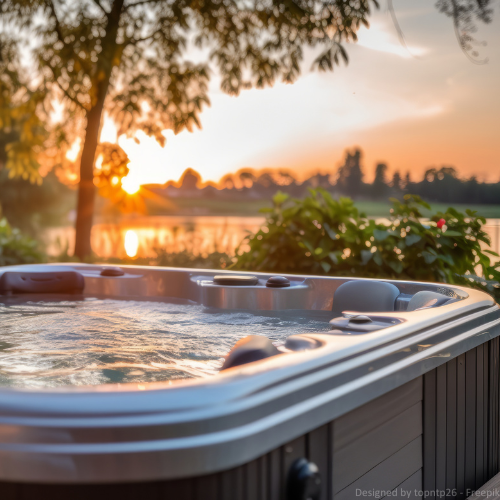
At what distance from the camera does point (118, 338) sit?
2.00 metres

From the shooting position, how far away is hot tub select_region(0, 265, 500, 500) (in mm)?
707

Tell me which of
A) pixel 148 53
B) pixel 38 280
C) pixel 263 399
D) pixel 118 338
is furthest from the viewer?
pixel 148 53

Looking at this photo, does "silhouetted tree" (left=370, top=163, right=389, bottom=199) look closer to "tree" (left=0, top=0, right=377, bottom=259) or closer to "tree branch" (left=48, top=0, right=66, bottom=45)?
"tree" (left=0, top=0, right=377, bottom=259)

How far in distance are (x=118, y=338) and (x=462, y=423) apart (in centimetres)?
121

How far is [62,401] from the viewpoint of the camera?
2.34ft

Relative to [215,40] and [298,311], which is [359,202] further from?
[215,40]

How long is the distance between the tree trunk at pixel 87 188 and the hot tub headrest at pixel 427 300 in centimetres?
406

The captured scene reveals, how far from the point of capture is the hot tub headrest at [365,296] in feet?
6.97

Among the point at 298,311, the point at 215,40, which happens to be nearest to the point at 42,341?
the point at 298,311

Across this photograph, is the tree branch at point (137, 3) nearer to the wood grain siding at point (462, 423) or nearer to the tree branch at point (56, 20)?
the tree branch at point (56, 20)

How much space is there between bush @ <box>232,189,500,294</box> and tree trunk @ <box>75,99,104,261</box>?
231 cm

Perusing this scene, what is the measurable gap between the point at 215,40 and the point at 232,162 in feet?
4.80

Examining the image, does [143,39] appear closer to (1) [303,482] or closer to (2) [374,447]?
(2) [374,447]

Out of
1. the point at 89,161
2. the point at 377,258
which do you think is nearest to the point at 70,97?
the point at 89,161
